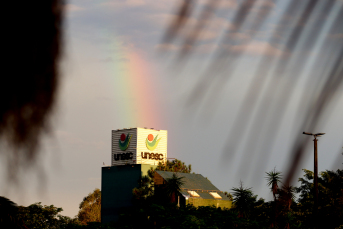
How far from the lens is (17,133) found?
1.63 meters

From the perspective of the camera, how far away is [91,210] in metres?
74.3

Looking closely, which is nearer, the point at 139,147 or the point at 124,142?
the point at 139,147

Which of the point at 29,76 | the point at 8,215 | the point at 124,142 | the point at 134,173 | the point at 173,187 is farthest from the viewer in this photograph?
the point at 124,142

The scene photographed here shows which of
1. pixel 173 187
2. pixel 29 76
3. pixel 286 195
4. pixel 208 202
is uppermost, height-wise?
pixel 173 187

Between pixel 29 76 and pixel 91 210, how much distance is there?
247ft

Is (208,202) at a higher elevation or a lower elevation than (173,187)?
lower

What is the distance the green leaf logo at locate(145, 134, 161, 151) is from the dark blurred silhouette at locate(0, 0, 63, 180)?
50.0 metres

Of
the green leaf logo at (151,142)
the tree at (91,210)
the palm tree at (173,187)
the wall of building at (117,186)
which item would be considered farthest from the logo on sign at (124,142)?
the tree at (91,210)

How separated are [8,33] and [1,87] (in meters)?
0.20

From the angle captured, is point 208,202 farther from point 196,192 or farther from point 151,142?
point 151,142

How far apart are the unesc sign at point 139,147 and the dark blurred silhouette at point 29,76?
4861cm

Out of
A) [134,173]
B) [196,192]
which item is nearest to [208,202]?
[196,192]

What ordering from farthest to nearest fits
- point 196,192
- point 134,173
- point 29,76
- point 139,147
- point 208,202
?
point 139,147 → point 134,173 → point 196,192 → point 208,202 → point 29,76

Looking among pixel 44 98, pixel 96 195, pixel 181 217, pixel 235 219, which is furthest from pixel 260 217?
pixel 96 195
